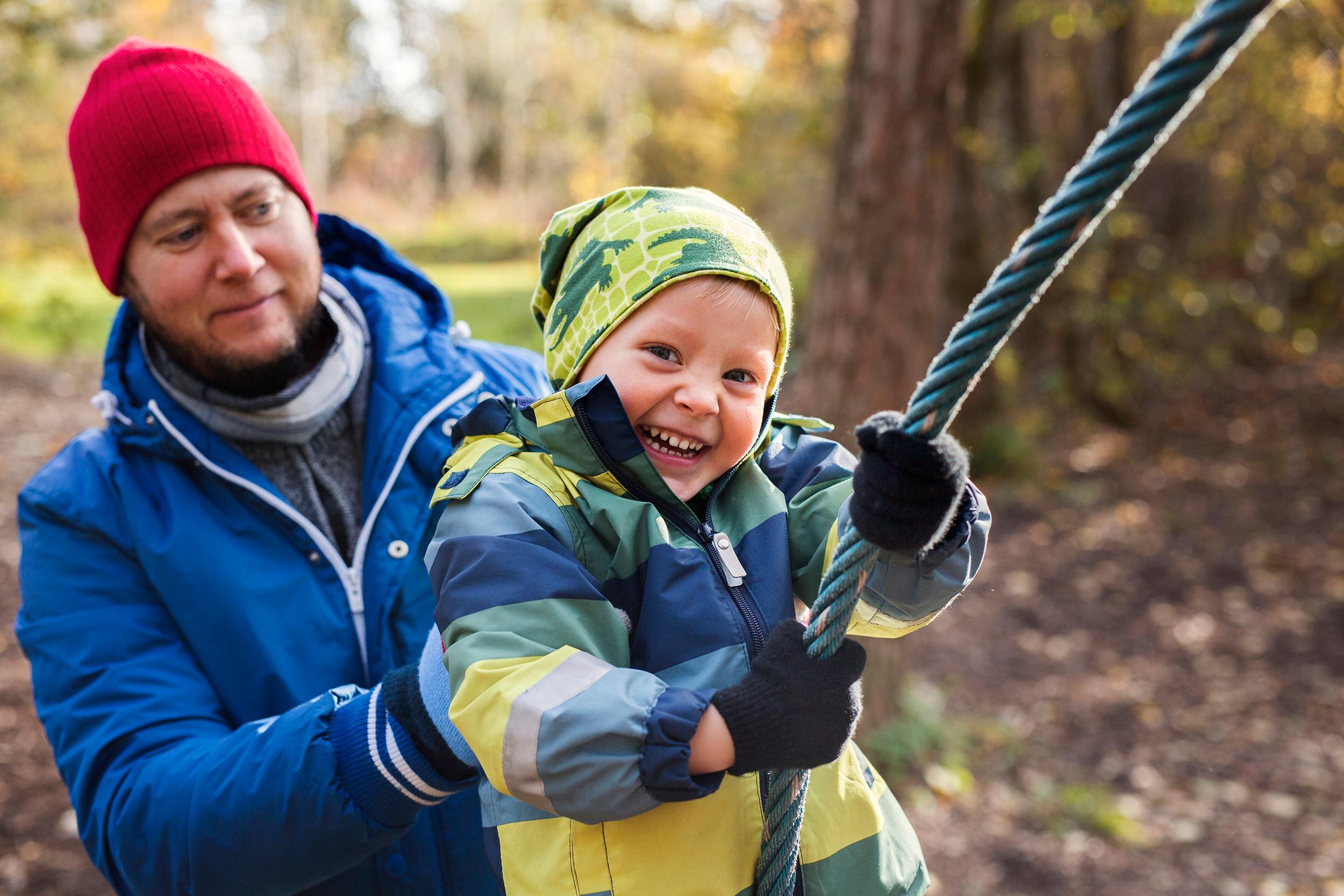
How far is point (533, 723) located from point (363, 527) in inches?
36.3

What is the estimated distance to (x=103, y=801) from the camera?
1680 millimetres

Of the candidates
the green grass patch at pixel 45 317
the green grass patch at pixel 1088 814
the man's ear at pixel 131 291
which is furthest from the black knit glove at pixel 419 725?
the green grass patch at pixel 45 317

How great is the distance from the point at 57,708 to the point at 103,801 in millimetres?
187

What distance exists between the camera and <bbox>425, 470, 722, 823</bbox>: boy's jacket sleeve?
1.16 meters

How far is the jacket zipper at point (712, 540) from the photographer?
142 centimetres

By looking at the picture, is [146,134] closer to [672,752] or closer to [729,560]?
[729,560]

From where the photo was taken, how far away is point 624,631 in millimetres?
1363

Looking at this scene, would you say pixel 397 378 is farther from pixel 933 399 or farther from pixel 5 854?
pixel 5 854

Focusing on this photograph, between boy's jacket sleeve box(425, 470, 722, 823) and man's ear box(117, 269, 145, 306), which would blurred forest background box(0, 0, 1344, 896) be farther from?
boy's jacket sleeve box(425, 470, 722, 823)

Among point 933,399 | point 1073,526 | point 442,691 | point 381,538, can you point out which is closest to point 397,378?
point 381,538

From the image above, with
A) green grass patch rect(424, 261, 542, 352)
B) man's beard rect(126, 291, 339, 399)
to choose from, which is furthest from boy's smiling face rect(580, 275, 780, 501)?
green grass patch rect(424, 261, 542, 352)

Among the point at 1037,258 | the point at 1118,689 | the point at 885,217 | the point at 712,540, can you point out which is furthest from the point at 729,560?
the point at 1118,689

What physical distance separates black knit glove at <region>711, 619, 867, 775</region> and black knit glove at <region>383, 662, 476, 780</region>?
55cm

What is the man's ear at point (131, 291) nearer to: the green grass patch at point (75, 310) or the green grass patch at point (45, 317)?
the green grass patch at point (75, 310)
